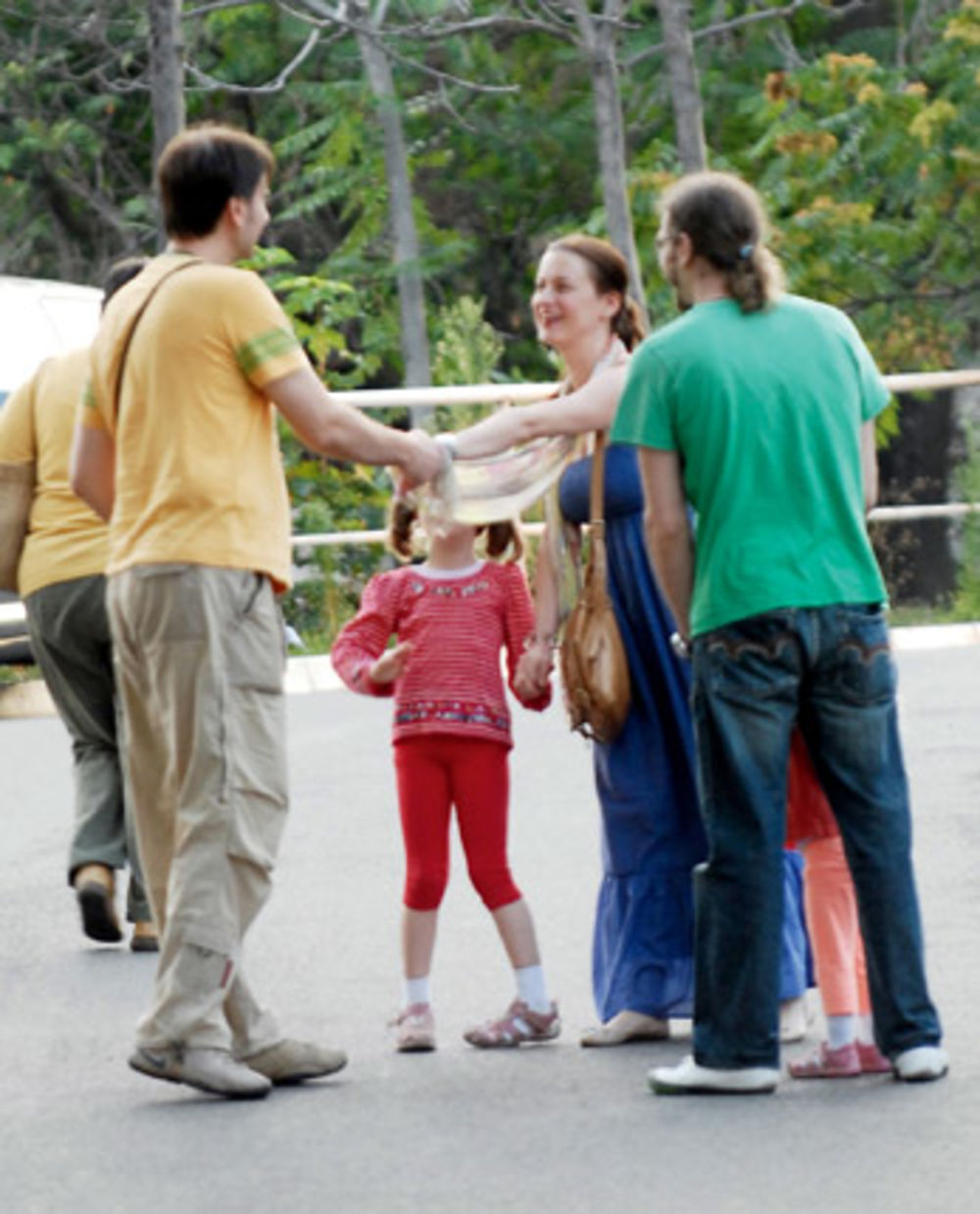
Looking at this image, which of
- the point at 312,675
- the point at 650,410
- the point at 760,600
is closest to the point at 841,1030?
the point at 760,600

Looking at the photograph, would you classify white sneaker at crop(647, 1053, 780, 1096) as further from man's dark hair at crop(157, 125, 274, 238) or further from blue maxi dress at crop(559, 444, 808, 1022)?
man's dark hair at crop(157, 125, 274, 238)

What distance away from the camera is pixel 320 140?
3934 centimetres

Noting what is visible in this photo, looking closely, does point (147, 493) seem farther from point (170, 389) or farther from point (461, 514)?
point (461, 514)

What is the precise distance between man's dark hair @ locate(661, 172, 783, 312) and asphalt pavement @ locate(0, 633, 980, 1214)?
1.59 m

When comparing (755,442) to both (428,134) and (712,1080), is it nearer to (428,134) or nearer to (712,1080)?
(712,1080)

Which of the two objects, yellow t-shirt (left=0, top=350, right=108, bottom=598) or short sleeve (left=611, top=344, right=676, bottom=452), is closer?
short sleeve (left=611, top=344, right=676, bottom=452)

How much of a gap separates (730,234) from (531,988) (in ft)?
6.28

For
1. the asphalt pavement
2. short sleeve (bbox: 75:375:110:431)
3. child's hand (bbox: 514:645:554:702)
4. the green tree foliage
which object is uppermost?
the green tree foliage

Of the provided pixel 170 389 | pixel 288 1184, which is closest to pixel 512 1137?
pixel 288 1184

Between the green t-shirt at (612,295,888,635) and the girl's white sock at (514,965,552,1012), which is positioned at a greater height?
the green t-shirt at (612,295,888,635)

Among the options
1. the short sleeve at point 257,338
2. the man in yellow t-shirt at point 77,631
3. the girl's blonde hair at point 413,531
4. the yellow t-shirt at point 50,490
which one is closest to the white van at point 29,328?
the man in yellow t-shirt at point 77,631

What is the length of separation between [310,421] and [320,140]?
106 ft

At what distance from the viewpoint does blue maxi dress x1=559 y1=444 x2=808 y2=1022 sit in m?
8.07

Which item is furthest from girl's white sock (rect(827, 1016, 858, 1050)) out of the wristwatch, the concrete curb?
the concrete curb
